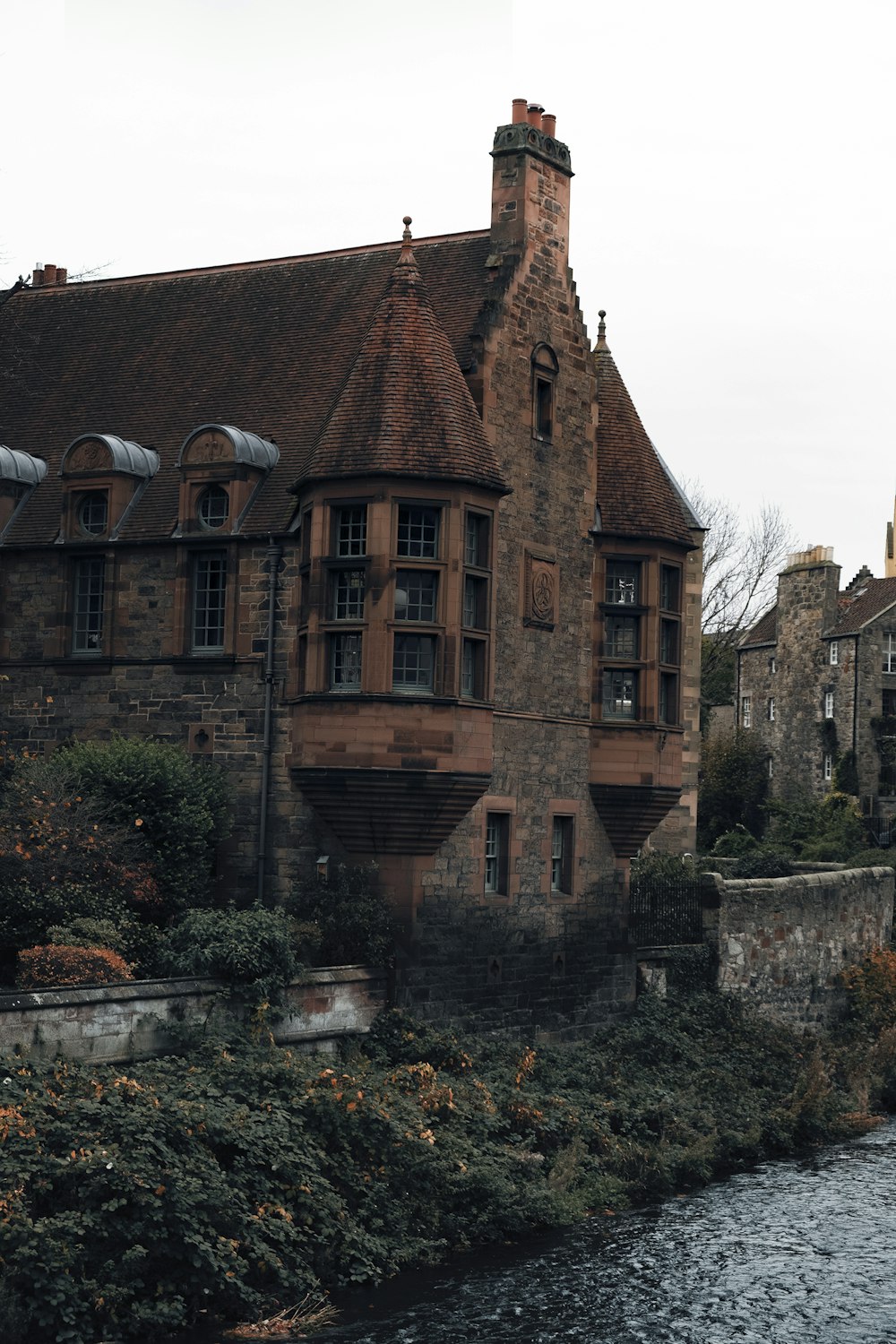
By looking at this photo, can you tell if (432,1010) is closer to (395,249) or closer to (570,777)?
(570,777)

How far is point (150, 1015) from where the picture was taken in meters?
20.4

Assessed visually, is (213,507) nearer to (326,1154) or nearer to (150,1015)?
(150,1015)

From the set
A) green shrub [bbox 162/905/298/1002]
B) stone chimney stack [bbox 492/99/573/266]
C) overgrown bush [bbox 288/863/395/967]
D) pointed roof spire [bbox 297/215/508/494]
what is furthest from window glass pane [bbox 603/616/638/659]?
green shrub [bbox 162/905/298/1002]

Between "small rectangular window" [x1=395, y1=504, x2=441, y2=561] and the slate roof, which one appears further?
the slate roof

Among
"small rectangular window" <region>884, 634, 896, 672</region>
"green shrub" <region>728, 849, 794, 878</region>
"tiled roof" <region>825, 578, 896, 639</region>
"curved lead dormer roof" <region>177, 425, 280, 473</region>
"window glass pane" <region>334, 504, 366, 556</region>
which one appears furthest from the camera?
"small rectangular window" <region>884, 634, 896, 672</region>

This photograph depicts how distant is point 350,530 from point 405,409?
1.94 metres

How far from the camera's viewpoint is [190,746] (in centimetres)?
2756

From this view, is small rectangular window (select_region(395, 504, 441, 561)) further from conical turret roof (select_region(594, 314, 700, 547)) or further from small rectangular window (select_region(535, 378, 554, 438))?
conical turret roof (select_region(594, 314, 700, 547))

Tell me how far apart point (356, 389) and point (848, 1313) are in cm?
1444

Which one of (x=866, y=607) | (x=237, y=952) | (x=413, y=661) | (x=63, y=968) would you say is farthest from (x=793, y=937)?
(x=866, y=607)

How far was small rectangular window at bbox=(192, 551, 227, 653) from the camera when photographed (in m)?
27.8

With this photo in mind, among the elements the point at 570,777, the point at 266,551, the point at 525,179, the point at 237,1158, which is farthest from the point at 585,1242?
the point at 525,179

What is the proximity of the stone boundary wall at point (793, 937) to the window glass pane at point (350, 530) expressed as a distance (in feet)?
38.1

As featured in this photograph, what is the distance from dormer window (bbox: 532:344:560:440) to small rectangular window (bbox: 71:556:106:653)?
25.1 ft
